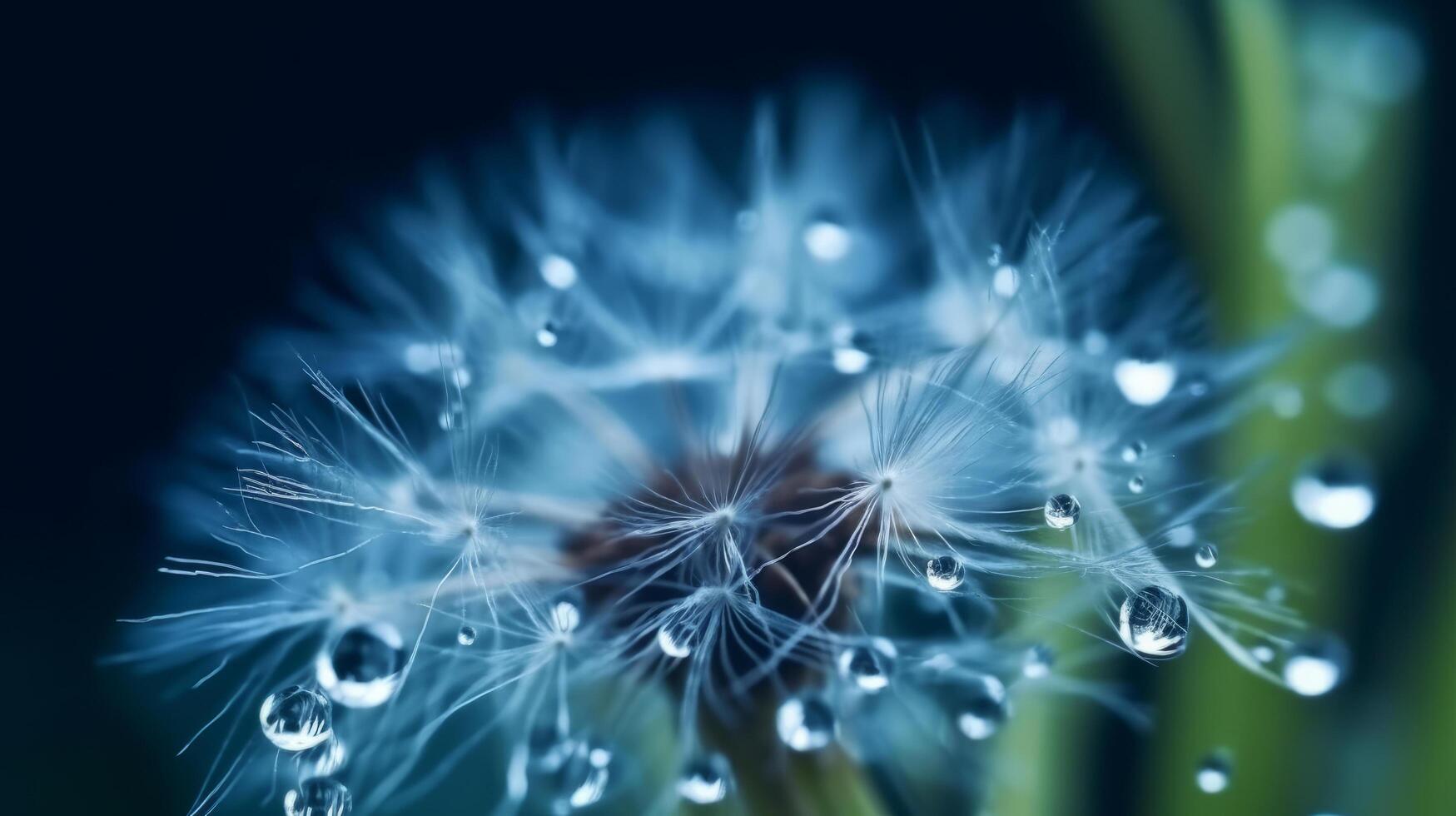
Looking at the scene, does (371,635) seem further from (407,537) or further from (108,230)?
(108,230)

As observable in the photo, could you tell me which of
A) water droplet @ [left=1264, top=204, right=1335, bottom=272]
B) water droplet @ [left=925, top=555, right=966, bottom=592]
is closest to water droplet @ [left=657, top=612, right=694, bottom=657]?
water droplet @ [left=925, top=555, right=966, bottom=592]

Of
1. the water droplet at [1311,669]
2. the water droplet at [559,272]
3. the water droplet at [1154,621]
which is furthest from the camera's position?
the water droplet at [559,272]

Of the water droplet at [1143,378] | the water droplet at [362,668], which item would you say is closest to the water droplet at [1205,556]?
the water droplet at [1143,378]

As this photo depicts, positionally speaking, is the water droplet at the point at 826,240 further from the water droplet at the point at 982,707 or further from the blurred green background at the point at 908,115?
the water droplet at the point at 982,707

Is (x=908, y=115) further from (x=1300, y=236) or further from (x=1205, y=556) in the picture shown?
(x=1205, y=556)

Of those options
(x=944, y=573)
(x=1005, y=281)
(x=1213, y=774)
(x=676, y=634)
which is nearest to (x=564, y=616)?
(x=676, y=634)

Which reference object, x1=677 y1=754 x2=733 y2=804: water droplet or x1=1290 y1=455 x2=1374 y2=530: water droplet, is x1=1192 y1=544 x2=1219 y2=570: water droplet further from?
x1=677 y1=754 x2=733 y2=804: water droplet

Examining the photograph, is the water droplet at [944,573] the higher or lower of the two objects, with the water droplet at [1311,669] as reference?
higher
